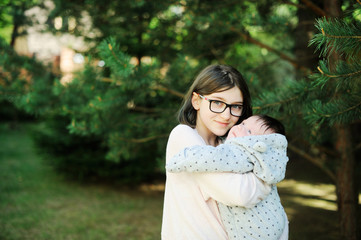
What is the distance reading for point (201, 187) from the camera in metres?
1.60

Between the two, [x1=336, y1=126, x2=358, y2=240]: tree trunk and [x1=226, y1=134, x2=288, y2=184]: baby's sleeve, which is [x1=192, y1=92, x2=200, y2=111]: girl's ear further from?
[x1=336, y1=126, x2=358, y2=240]: tree trunk

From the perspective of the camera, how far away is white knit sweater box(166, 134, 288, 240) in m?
1.47

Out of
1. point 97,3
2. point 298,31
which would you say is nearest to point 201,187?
point 97,3

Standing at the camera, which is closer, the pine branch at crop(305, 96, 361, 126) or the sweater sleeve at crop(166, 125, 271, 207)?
the sweater sleeve at crop(166, 125, 271, 207)

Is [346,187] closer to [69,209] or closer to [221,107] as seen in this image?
[221,107]

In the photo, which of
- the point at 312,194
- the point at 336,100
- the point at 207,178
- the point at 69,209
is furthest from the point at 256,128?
the point at 312,194

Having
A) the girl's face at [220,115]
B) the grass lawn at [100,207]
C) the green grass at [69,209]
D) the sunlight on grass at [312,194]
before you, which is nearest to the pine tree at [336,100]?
the girl's face at [220,115]

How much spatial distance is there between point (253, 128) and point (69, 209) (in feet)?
13.3

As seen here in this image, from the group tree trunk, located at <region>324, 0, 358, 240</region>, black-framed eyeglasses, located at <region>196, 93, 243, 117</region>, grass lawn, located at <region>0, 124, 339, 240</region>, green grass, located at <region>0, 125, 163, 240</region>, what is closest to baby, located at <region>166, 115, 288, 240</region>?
black-framed eyeglasses, located at <region>196, 93, 243, 117</region>

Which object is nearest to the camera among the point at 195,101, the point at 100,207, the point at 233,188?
the point at 233,188

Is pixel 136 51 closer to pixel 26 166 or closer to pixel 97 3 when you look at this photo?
pixel 97 3

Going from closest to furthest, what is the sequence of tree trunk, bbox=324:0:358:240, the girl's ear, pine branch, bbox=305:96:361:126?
pine branch, bbox=305:96:361:126 → the girl's ear → tree trunk, bbox=324:0:358:240

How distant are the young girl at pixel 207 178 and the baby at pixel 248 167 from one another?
5 centimetres

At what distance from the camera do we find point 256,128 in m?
1.79
